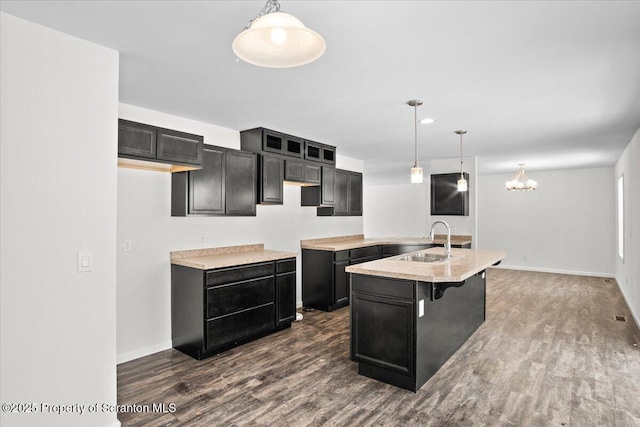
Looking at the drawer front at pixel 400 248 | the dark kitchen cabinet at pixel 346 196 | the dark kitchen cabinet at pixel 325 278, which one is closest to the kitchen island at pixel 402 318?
the dark kitchen cabinet at pixel 325 278

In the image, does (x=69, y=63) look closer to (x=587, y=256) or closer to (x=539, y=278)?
(x=539, y=278)

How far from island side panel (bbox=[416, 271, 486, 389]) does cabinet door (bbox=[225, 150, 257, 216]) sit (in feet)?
7.35

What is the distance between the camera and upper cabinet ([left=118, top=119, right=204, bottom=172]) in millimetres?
2865

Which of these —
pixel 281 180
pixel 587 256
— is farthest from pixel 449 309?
pixel 587 256

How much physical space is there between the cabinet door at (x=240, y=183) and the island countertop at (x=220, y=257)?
0.49 m

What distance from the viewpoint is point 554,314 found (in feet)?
16.1

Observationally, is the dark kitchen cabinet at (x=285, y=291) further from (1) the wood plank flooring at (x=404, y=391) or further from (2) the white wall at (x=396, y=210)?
(2) the white wall at (x=396, y=210)

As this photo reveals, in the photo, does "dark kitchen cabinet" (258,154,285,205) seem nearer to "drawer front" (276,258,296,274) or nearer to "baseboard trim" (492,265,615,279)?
"drawer front" (276,258,296,274)

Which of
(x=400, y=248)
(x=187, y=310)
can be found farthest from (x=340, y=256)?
(x=187, y=310)

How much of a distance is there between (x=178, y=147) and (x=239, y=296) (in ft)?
5.15

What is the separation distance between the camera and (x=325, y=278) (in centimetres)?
505

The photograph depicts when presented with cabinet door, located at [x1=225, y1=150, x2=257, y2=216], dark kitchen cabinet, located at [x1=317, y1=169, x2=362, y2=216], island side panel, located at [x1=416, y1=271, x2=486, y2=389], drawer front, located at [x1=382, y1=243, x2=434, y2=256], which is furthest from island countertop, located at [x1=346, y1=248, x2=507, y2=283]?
drawer front, located at [x1=382, y1=243, x2=434, y2=256]

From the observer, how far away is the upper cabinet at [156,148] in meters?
2.87

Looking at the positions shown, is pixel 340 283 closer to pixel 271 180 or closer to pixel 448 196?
pixel 271 180
